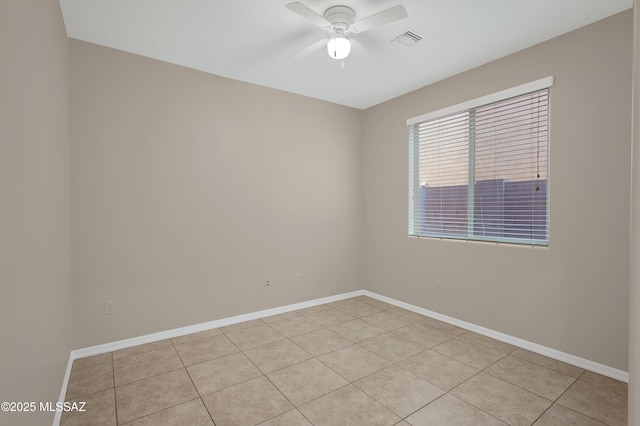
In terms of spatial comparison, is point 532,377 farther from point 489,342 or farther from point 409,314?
point 409,314

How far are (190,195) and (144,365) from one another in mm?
1611

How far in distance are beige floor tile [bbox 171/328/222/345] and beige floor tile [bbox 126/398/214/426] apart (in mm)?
1054

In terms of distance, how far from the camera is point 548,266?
264 centimetres

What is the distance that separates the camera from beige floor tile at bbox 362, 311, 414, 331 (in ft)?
11.0

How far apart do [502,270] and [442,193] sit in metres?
1.09

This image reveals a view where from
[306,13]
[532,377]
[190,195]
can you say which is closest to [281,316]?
[190,195]

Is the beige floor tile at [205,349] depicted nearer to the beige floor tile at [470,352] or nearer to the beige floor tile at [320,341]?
the beige floor tile at [320,341]

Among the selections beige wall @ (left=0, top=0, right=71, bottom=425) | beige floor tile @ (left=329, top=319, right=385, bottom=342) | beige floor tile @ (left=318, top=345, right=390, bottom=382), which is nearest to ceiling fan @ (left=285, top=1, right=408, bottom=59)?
beige wall @ (left=0, top=0, right=71, bottom=425)

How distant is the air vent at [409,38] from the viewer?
2537 millimetres

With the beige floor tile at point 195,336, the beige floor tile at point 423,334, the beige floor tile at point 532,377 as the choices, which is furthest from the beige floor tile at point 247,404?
the beige floor tile at point 532,377

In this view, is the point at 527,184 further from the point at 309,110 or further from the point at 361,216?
the point at 309,110

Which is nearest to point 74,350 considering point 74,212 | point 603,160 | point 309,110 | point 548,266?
point 74,212

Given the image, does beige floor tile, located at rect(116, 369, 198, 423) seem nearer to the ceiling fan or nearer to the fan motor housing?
the ceiling fan

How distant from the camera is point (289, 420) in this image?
185 cm
